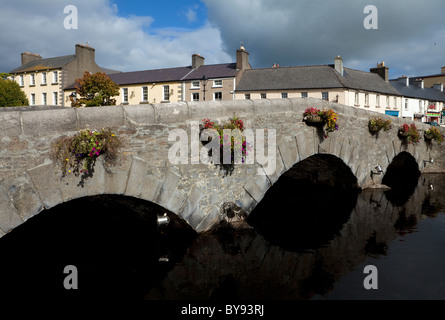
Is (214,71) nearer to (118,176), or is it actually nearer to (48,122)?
(118,176)

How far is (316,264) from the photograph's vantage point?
20.4ft

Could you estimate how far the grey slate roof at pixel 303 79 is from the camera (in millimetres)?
31281

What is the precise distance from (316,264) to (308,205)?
497 centimetres

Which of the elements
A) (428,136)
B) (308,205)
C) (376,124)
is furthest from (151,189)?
(428,136)

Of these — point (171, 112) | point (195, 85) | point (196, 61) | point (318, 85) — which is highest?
point (196, 61)

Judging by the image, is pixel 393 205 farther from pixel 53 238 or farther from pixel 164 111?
pixel 53 238

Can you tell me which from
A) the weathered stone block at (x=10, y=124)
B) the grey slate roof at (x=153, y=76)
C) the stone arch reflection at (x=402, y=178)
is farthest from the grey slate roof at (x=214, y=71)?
the weathered stone block at (x=10, y=124)

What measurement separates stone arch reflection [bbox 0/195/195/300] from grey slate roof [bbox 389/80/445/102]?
40.0 meters

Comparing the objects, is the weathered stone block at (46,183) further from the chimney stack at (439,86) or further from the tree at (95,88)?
the chimney stack at (439,86)

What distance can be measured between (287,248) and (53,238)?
564cm

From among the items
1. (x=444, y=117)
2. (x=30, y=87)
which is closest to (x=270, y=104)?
(x=30, y=87)

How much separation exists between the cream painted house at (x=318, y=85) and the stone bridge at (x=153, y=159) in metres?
22.3

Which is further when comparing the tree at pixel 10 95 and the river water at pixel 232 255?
the tree at pixel 10 95
